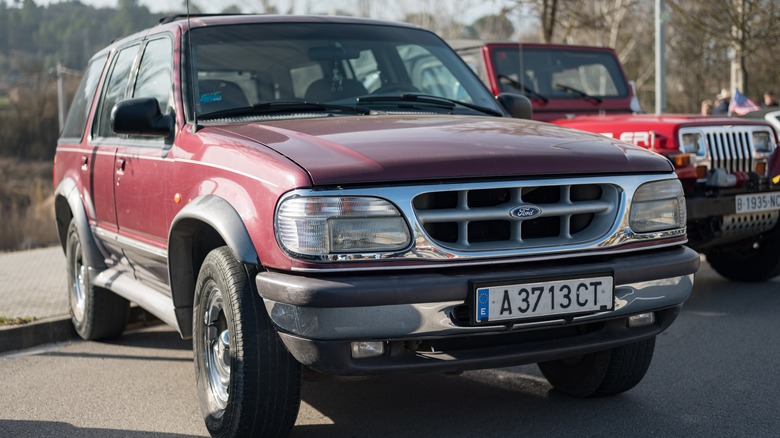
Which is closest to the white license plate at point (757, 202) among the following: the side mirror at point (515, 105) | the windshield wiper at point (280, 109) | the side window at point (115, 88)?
the side mirror at point (515, 105)

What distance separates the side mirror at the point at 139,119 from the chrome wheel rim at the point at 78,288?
190cm

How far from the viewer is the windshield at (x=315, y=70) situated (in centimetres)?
437

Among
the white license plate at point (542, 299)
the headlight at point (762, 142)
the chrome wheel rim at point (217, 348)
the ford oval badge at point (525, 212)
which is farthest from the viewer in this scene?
the headlight at point (762, 142)

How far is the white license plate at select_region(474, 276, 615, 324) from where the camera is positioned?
3121 millimetres

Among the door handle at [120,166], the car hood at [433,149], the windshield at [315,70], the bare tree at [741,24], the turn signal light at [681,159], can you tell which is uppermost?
the bare tree at [741,24]

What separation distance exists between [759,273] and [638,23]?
2979 cm

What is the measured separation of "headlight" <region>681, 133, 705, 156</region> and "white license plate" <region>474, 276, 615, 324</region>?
3.79 meters

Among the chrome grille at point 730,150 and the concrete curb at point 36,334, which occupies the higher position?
the chrome grille at point 730,150

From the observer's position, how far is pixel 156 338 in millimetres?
6152

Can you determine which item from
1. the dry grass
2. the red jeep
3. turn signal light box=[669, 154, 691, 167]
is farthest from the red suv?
the dry grass

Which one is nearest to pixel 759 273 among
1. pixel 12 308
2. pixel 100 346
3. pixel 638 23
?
pixel 100 346

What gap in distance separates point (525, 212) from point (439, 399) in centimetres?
143

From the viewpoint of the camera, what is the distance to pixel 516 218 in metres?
3.24

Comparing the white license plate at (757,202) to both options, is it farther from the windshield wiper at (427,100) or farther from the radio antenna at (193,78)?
the radio antenna at (193,78)
